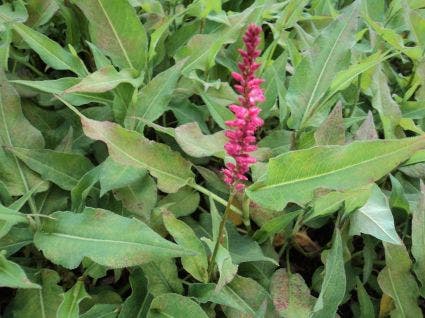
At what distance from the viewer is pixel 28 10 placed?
1.60 metres

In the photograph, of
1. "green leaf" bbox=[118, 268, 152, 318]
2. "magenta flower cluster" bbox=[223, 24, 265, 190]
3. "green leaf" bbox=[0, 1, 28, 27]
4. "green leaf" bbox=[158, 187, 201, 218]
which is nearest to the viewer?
"magenta flower cluster" bbox=[223, 24, 265, 190]

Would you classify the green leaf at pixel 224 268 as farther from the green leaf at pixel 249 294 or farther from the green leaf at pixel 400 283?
the green leaf at pixel 400 283

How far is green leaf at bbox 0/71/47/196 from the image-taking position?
4.29ft

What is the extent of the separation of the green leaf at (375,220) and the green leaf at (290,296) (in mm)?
178

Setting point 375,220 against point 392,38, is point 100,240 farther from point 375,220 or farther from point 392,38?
point 392,38

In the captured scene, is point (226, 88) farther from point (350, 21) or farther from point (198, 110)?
point (350, 21)

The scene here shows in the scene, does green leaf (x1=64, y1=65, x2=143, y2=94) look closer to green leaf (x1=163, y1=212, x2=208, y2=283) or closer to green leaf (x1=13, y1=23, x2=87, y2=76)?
green leaf (x1=13, y1=23, x2=87, y2=76)

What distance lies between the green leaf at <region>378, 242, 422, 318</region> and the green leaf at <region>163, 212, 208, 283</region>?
431 millimetres

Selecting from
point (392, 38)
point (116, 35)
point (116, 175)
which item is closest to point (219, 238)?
point (116, 175)

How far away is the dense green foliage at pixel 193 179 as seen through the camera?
1.14m

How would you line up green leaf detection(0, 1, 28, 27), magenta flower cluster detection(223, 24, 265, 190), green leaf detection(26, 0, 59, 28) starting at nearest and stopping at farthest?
magenta flower cluster detection(223, 24, 265, 190), green leaf detection(0, 1, 28, 27), green leaf detection(26, 0, 59, 28)

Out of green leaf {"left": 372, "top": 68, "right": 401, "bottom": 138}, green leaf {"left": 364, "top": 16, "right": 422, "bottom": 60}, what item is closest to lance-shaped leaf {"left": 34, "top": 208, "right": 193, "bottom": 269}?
green leaf {"left": 372, "top": 68, "right": 401, "bottom": 138}

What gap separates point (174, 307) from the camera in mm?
1154

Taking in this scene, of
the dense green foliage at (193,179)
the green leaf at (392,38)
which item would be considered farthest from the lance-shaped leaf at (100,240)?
the green leaf at (392,38)
